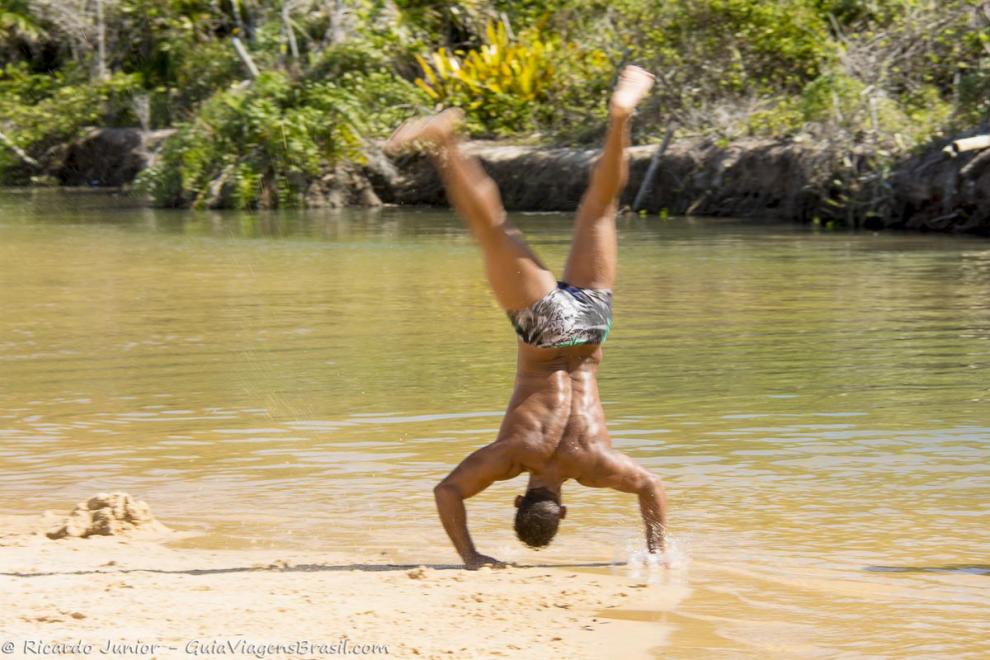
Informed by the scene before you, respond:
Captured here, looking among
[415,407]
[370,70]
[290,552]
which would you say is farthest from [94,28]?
[290,552]

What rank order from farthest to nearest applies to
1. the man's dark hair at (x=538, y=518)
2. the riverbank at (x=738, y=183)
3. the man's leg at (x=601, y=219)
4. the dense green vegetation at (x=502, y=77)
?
1. the dense green vegetation at (x=502, y=77)
2. the riverbank at (x=738, y=183)
3. the man's leg at (x=601, y=219)
4. the man's dark hair at (x=538, y=518)

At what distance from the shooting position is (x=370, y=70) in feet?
93.7

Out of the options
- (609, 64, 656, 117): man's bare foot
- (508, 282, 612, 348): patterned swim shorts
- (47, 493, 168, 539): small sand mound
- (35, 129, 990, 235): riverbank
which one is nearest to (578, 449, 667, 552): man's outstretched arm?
(508, 282, 612, 348): patterned swim shorts

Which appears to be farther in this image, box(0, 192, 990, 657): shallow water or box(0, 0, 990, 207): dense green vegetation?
box(0, 0, 990, 207): dense green vegetation

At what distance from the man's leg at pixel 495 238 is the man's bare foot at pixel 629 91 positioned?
0.58 m

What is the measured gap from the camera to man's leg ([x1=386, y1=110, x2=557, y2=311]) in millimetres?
5594

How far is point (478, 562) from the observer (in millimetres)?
5566

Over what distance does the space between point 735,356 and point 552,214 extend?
14542 mm

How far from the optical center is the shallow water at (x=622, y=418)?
564cm

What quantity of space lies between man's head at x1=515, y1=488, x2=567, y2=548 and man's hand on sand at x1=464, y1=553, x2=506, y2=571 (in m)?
0.18

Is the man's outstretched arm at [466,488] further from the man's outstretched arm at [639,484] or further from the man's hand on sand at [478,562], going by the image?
the man's outstretched arm at [639,484]

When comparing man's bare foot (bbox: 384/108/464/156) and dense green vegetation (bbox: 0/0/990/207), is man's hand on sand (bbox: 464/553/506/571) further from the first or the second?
dense green vegetation (bbox: 0/0/990/207)

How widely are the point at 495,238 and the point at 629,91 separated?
0.86m

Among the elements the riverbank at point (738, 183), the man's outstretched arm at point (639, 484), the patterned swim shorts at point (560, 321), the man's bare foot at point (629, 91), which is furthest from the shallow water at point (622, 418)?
the riverbank at point (738, 183)
